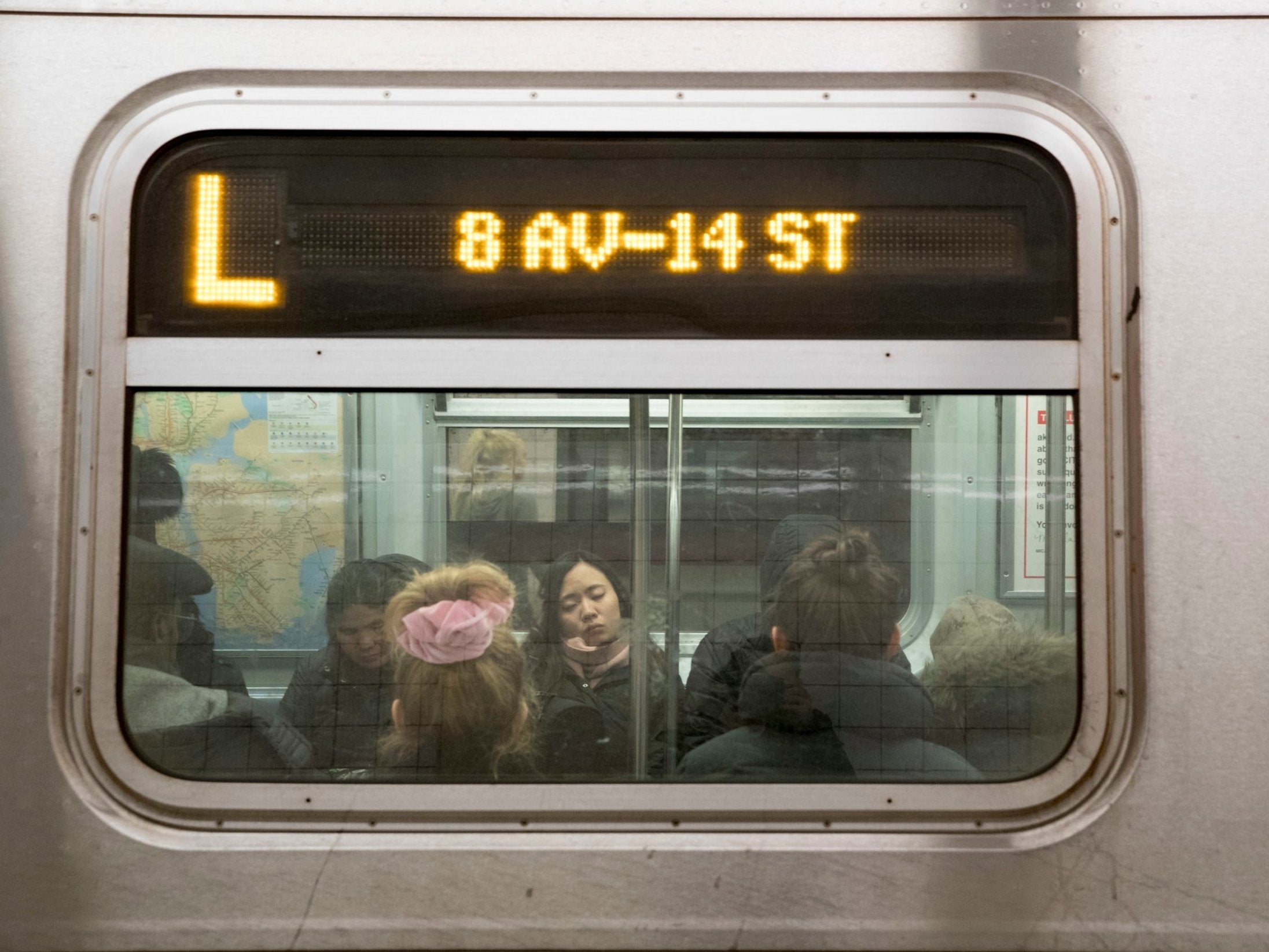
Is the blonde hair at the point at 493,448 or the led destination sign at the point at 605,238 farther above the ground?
the led destination sign at the point at 605,238

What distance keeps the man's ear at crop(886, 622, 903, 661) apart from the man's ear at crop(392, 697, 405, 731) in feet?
2.82

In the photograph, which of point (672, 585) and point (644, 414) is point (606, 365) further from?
point (672, 585)

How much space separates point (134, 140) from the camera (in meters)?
2.08

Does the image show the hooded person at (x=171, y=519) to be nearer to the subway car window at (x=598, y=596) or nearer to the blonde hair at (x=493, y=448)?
the subway car window at (x=598, y=596)

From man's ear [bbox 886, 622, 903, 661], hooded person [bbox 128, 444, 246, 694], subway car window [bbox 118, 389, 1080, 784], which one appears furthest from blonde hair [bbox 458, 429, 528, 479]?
man's ear [bbox 886, 622, 903, 661]

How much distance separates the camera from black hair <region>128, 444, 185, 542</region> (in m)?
2.08

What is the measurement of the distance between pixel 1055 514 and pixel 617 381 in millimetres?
793

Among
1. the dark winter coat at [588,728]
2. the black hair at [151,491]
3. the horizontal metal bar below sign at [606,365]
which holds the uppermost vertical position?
the horizontal metal bar below sign at [606,365]

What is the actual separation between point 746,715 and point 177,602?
102 cm

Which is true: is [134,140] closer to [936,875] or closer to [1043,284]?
[1043,284]

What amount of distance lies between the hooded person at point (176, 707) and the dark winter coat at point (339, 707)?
0.11 ft

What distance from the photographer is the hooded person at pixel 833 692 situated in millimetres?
2102

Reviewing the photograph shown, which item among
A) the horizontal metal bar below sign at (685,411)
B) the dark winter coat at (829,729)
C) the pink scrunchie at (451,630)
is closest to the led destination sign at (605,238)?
the horizontal metal bar below sign at (685,411)

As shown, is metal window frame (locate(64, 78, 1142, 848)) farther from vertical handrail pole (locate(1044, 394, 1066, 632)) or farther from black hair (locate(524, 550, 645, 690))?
black hair (locate(524, 550, 645, 690))
